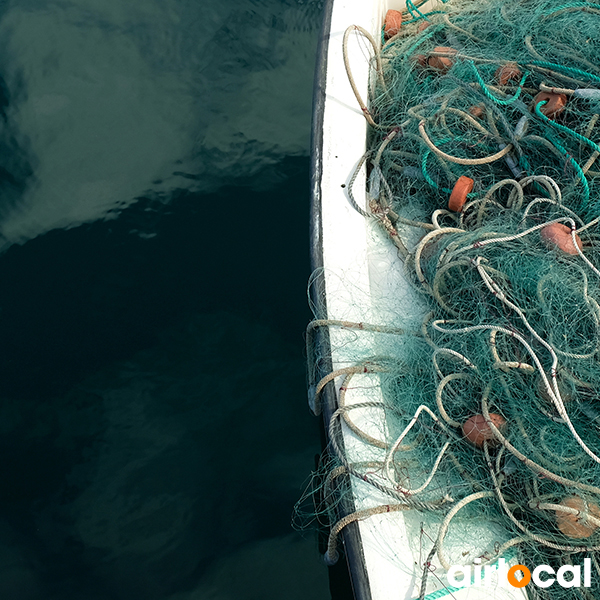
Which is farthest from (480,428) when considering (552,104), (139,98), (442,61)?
(139,98)

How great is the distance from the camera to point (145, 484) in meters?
3.05

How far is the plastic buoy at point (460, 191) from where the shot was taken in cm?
261

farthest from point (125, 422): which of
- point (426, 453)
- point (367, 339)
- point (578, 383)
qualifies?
point (578, 383)

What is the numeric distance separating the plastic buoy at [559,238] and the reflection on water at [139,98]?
2204 mm

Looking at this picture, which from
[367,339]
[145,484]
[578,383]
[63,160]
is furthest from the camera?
[63,160]

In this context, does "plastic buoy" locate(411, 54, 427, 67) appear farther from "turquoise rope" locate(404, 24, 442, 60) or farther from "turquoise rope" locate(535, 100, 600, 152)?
"turquoise rope" locate(535, 100, 600, 152)

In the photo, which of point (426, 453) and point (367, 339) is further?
point (367, 339)

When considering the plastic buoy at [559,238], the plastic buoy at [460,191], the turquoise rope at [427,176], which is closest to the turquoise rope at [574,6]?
the turquoise rope at [427,176]

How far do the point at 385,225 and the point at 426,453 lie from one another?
113cm

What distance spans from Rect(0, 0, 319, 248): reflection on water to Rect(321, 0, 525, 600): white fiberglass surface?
3.17 feet

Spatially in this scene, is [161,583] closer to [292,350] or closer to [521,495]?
[292,350]

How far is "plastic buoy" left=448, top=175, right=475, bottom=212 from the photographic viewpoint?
2605 millimetres

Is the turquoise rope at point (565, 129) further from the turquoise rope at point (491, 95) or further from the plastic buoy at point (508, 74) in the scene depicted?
the plastic buoy at point (508, 74)

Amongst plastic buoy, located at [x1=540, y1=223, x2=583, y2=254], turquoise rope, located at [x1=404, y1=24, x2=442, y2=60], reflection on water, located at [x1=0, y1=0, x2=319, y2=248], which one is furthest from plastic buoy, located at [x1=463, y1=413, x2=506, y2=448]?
reflection on water, located at [x1=0, y1=0, x2=319, y2=248]
